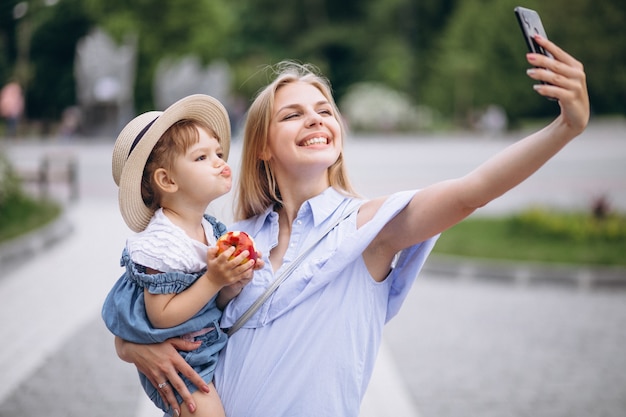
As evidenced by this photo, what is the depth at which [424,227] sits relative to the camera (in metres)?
2.30

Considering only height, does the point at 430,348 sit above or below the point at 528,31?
below

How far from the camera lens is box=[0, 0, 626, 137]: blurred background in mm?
36938

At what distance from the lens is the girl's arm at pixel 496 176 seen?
1943mm

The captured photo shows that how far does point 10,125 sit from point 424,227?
123 ft

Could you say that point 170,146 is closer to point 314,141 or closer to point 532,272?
point 314,141

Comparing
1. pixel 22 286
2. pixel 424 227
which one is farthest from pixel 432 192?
pixel 22 286

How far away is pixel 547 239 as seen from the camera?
1038cm

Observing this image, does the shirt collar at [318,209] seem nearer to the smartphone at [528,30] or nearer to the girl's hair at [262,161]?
the girl's hair at [262,161]

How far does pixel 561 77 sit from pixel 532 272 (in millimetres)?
7094

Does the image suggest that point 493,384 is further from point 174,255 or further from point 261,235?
point 174,255

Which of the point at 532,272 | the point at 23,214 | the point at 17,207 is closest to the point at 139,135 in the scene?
the point at 532,272

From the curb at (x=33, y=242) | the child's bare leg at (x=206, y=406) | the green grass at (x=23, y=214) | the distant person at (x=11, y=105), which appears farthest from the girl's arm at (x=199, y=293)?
the distant person at (x=11, y=105)

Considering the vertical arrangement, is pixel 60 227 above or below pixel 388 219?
above

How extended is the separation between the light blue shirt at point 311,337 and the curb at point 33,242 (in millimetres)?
7608
